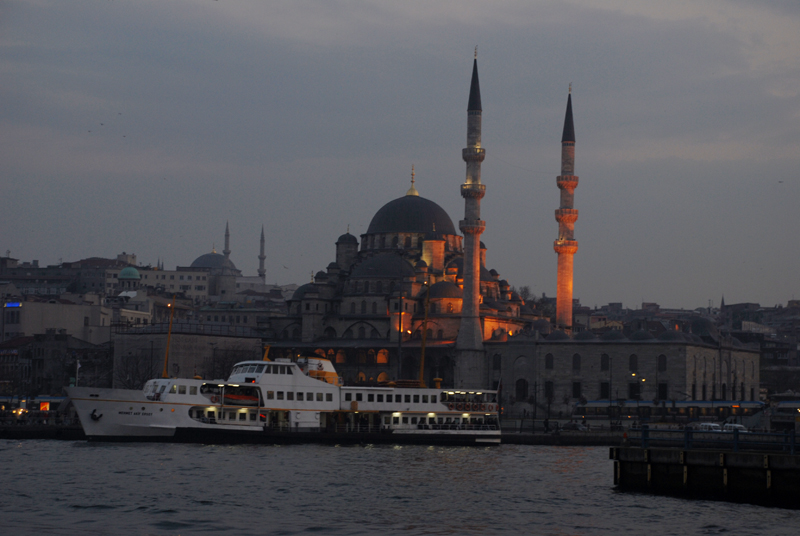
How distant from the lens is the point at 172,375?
253 feet

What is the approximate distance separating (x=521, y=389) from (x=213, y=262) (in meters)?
93.6

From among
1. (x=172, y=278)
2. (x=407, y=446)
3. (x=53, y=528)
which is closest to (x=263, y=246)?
(x=172, y=278)

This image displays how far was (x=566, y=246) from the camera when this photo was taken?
269 feet

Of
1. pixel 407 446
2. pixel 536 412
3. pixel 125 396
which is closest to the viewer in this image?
pixel 125 396

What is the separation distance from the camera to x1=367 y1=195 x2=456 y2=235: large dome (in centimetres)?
9225

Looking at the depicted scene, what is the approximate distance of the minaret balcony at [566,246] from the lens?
3219 inches

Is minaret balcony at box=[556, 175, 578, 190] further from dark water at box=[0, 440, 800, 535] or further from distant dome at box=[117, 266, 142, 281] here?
distant dome at box=[117, 266, 142, 281]

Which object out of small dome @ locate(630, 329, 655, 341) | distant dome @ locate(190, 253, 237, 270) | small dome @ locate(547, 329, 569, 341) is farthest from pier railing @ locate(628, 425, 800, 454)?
distant dome @ locate(190, 253, 237, 270)

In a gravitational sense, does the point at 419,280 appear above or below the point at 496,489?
above

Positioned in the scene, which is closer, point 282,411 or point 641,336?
point 282,411

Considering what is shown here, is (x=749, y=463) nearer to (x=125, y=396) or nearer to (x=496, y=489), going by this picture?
(x=496, y=489)

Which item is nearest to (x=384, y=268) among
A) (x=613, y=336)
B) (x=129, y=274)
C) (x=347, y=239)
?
(x=347, y=239)

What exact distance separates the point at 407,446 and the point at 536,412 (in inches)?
1009

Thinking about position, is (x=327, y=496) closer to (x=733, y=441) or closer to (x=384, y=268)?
(x=733, y=441)
